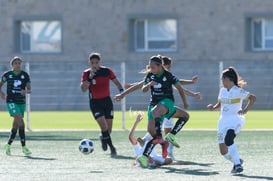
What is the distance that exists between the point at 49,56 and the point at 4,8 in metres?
2.75

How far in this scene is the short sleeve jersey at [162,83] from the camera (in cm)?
1645

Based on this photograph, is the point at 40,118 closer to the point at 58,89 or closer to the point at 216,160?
the point at 58,89

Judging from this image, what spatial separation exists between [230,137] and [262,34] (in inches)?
1108

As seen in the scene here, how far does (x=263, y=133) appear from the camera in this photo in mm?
24062

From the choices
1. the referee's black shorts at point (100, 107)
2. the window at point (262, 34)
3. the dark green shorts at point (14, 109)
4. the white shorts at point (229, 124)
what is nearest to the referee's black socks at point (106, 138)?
the referee's black shorts at point (100, 107)

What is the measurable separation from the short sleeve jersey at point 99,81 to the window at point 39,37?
25.0 metres

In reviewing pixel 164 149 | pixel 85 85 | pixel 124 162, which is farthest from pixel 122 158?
pixel 85 85

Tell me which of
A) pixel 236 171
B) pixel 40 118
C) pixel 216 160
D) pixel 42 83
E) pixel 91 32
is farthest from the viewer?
pixel 91 32

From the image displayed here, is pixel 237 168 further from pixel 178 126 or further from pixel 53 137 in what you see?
pixel 53 137

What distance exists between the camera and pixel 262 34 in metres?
42.8

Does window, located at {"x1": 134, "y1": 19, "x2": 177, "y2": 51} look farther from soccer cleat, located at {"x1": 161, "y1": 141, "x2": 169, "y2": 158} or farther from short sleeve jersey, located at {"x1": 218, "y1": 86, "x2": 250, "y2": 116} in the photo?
short sleeve jersey, located at {"x1": 218, "y1": 86, "x2": 250, "y2": 116}

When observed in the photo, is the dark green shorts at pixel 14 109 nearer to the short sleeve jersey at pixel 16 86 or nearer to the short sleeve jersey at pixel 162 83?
the short sleeve jersey at pixel 16 86

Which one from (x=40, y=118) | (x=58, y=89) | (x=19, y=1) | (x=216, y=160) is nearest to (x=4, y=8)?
(x=19, y=1)

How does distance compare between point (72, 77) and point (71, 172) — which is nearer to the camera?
point (71, 172)
